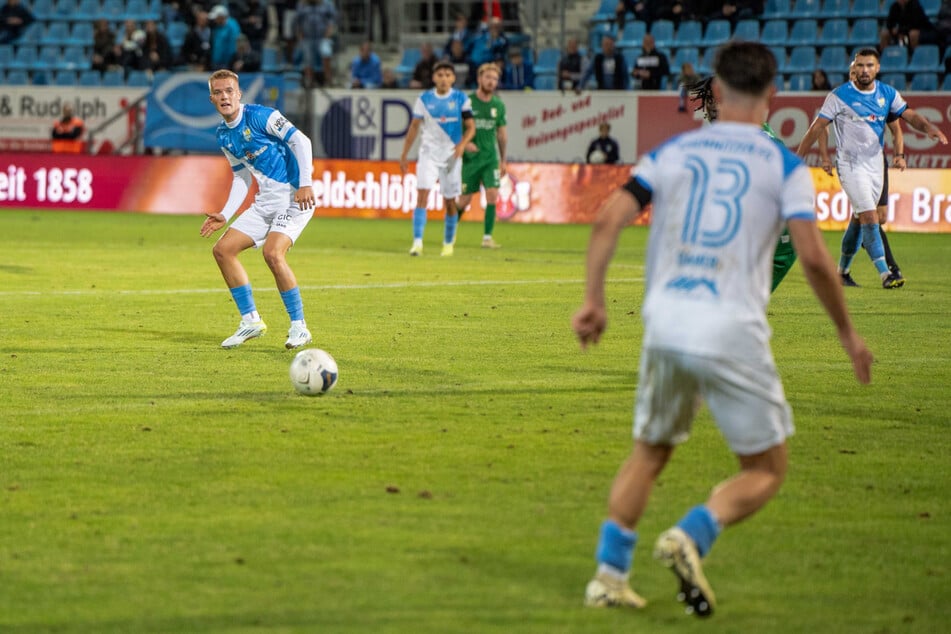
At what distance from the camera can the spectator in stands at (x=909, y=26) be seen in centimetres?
2727

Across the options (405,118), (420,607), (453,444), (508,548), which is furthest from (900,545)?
(405,118)

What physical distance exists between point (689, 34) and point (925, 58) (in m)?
4.99

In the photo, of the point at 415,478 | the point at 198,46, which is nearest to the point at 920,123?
the point at 415,478

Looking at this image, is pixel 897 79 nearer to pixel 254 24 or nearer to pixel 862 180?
pixel 862 180

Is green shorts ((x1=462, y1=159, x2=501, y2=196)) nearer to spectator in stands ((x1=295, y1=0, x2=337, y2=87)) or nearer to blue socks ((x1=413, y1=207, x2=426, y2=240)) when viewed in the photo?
blue socks ((x1=413, y1=207, x2=426, y2=240))

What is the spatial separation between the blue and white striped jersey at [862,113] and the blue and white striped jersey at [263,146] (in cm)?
659

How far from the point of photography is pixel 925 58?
2739 centimetres

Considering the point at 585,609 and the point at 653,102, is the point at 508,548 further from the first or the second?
the point at 653,102

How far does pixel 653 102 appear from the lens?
1117 inches

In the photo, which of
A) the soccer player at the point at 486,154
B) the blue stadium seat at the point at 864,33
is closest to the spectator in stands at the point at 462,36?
the blue stadium seat at the point at 864,33

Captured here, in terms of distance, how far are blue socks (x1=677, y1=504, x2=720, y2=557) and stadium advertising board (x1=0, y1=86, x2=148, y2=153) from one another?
28906mm

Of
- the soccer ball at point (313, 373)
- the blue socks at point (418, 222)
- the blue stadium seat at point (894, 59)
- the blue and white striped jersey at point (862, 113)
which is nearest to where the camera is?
the soccer ball at point (313, 373)

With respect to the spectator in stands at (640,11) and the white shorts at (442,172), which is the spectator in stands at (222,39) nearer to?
the spectator in stands at (640,11)

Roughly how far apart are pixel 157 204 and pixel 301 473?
79.3 ft
